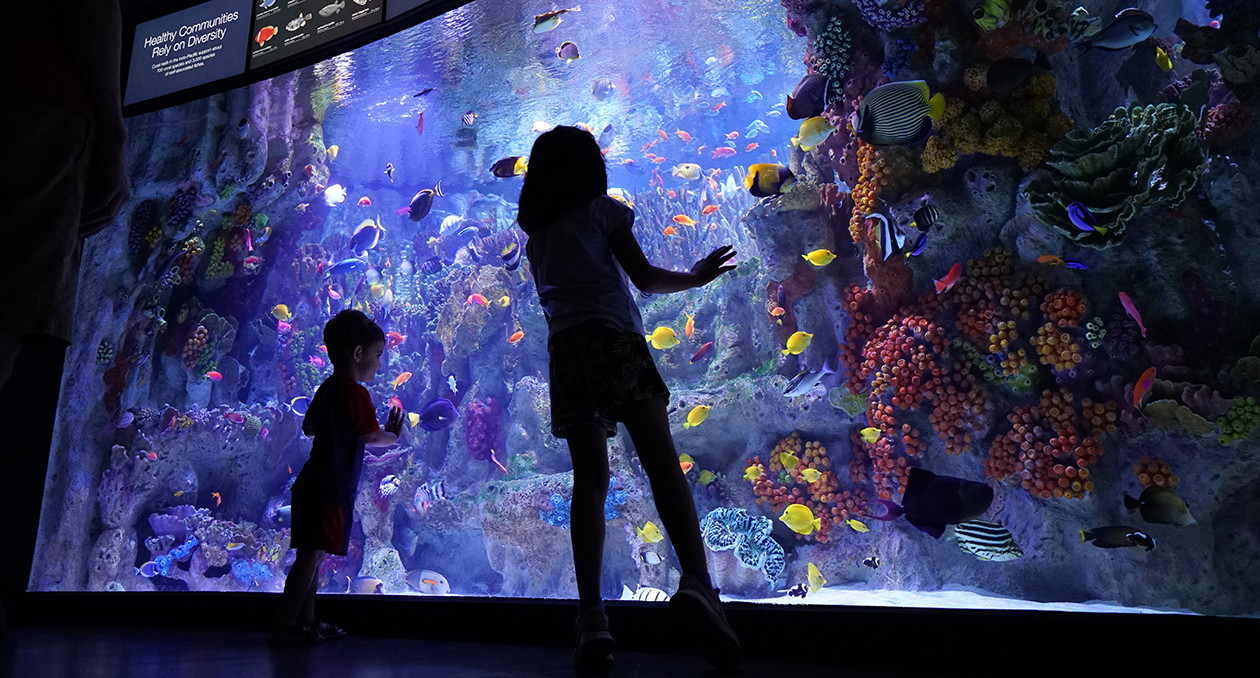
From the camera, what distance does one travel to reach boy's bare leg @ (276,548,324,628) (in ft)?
9.39

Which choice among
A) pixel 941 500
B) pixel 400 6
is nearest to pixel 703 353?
pixel 941 500

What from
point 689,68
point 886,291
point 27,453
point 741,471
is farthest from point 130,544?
point 689,68

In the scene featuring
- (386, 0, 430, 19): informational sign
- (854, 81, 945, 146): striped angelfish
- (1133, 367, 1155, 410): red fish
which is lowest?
(1133, 367, 1155, 410): red fish

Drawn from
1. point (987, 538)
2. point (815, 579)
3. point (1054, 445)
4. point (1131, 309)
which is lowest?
point (815, 579)

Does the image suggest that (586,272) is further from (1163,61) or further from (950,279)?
(1163,61)

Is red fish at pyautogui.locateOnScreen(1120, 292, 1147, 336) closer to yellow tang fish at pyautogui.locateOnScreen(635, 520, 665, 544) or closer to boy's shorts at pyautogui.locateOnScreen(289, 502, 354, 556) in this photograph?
yellow tang fish at pyautogui.locateOnScreen(635, 520, 665, 544)

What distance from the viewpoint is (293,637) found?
112 inches

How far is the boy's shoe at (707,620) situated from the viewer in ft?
5.81

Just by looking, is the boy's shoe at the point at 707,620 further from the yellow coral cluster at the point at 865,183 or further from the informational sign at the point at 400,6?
the informational sign at the point at 400,6

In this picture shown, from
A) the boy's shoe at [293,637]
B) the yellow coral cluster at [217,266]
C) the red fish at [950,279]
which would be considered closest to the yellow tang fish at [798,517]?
the red fish at [950,279]

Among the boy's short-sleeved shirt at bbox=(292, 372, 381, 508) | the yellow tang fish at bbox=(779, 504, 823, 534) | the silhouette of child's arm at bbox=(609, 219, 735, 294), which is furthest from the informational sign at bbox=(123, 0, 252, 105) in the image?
the yellow tang fish at bbox=(779, 504, 823, 534)

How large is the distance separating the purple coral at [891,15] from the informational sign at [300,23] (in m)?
3.45

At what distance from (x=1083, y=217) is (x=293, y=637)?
14.5ft

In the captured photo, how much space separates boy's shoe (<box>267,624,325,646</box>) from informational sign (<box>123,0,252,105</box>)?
4.79 metres
